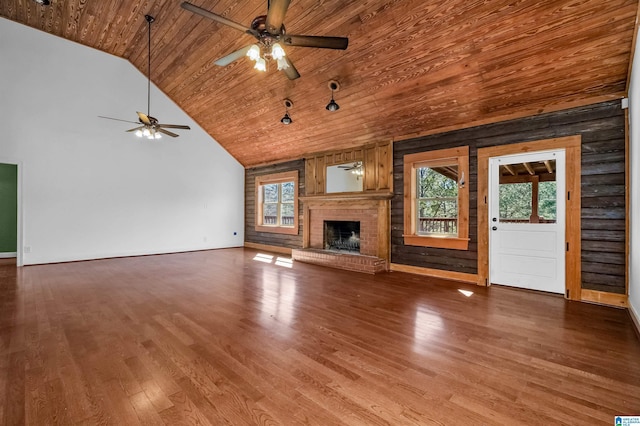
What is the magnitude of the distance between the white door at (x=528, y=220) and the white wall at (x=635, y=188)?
0.72 metres

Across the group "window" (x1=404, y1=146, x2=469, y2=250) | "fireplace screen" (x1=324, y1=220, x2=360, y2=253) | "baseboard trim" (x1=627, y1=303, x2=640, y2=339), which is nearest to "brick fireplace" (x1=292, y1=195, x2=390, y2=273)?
"fireplace screen" (x1=324, y1=220, x2=360, y2=253)

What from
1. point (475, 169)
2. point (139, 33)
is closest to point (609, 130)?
point (475, 169)

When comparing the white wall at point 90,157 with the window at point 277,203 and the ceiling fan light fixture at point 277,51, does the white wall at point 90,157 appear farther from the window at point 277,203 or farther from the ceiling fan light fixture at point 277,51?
the ceiling fan light fixture at point 277,51

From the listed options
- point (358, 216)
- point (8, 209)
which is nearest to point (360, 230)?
point (358, 216)

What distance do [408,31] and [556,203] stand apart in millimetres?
3071

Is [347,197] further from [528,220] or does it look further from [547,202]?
[547,202]

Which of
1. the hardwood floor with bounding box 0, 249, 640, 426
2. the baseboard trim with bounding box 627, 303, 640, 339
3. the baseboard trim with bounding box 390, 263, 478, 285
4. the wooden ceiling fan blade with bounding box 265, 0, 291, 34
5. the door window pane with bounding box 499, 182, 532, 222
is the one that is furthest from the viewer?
the baseboard trim with bounding box 390, 263, 478, 285

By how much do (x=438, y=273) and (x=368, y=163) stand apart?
256cm

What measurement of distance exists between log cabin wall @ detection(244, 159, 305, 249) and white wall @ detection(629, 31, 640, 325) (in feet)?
19.3

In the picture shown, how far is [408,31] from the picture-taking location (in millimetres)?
3598

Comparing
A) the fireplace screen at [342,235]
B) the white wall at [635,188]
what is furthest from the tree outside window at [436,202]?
the white wall at [635,188]

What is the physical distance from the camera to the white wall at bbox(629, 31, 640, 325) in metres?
2.85

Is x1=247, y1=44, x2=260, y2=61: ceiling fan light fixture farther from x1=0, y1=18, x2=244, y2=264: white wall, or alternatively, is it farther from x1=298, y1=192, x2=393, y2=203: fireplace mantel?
x1=0, y1=18, x2=244, y2=264: white wall

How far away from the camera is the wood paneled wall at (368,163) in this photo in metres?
5.79
